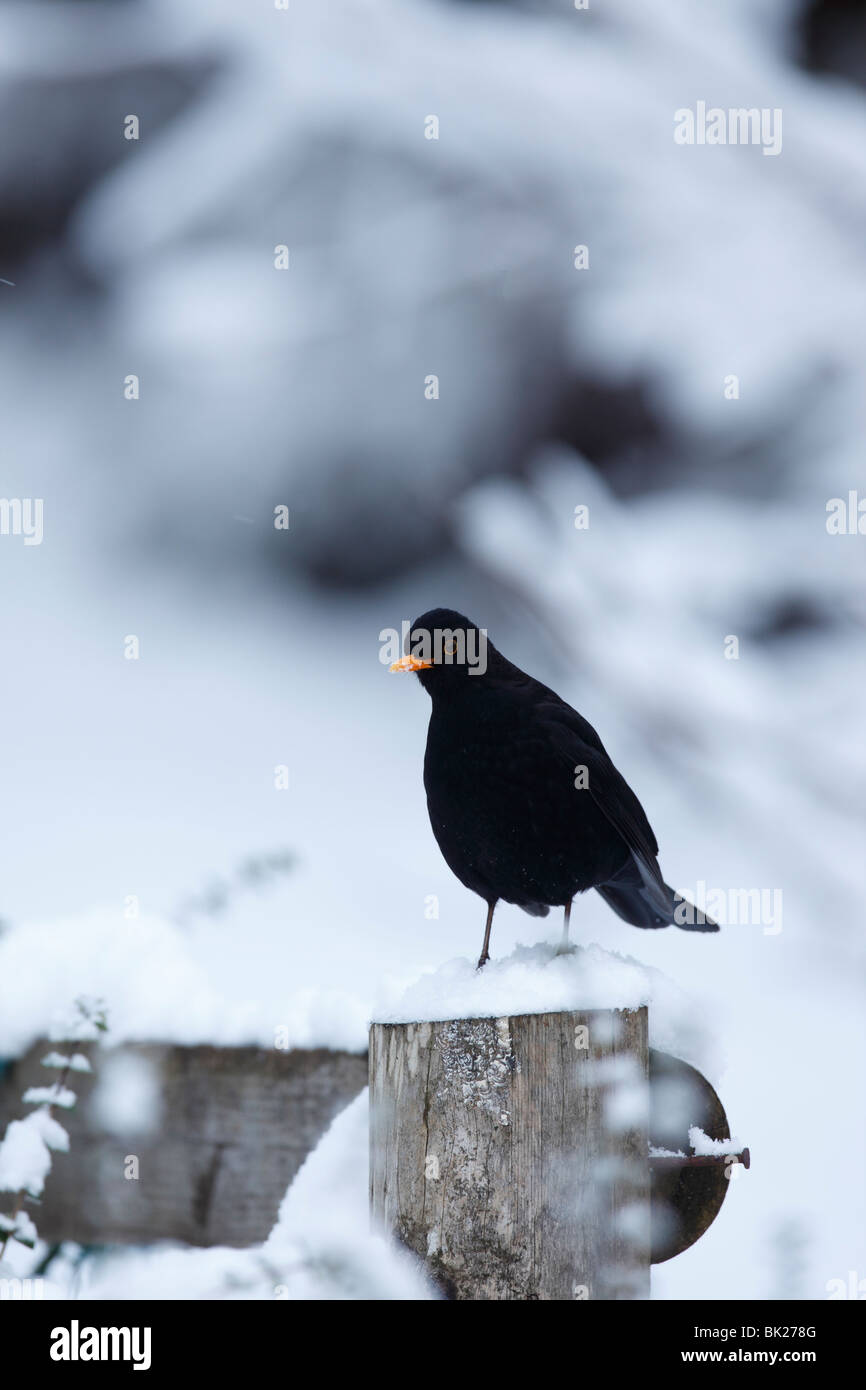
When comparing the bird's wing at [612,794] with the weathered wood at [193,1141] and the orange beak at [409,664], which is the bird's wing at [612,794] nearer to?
the orange beak at [409,664]

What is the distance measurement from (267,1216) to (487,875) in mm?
1408

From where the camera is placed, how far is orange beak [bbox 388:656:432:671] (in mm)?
2859

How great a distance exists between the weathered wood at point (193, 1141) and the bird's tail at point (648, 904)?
1.07 m

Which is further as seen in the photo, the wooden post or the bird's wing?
the bird's wing

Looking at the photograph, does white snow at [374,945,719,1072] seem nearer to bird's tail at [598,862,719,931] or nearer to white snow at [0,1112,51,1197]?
bird's tail at [598,862,719,931]

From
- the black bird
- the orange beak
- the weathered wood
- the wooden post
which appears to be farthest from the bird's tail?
the weathered wood

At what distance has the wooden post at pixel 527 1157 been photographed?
1947 mm

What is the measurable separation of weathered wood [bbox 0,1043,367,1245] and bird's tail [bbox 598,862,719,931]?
42.0 inches

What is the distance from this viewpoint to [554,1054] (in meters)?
2.01

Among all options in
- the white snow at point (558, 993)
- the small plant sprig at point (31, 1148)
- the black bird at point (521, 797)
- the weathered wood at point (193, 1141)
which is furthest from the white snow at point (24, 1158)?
the weathered wood at point (193, 1141)

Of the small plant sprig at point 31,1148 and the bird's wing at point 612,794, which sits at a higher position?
the bird's wing at point 612,794

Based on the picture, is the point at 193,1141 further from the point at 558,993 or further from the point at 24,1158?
the point at 558,993

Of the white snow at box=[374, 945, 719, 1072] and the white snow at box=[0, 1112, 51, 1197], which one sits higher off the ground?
the white snow at box=[374, 945, 719, 1072]

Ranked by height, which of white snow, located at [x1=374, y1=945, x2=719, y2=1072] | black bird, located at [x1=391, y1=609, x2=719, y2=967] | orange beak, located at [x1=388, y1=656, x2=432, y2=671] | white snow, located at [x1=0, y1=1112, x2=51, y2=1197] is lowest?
white snow, located at [x1=0, y1=1112, x2=51, y2=1197]
